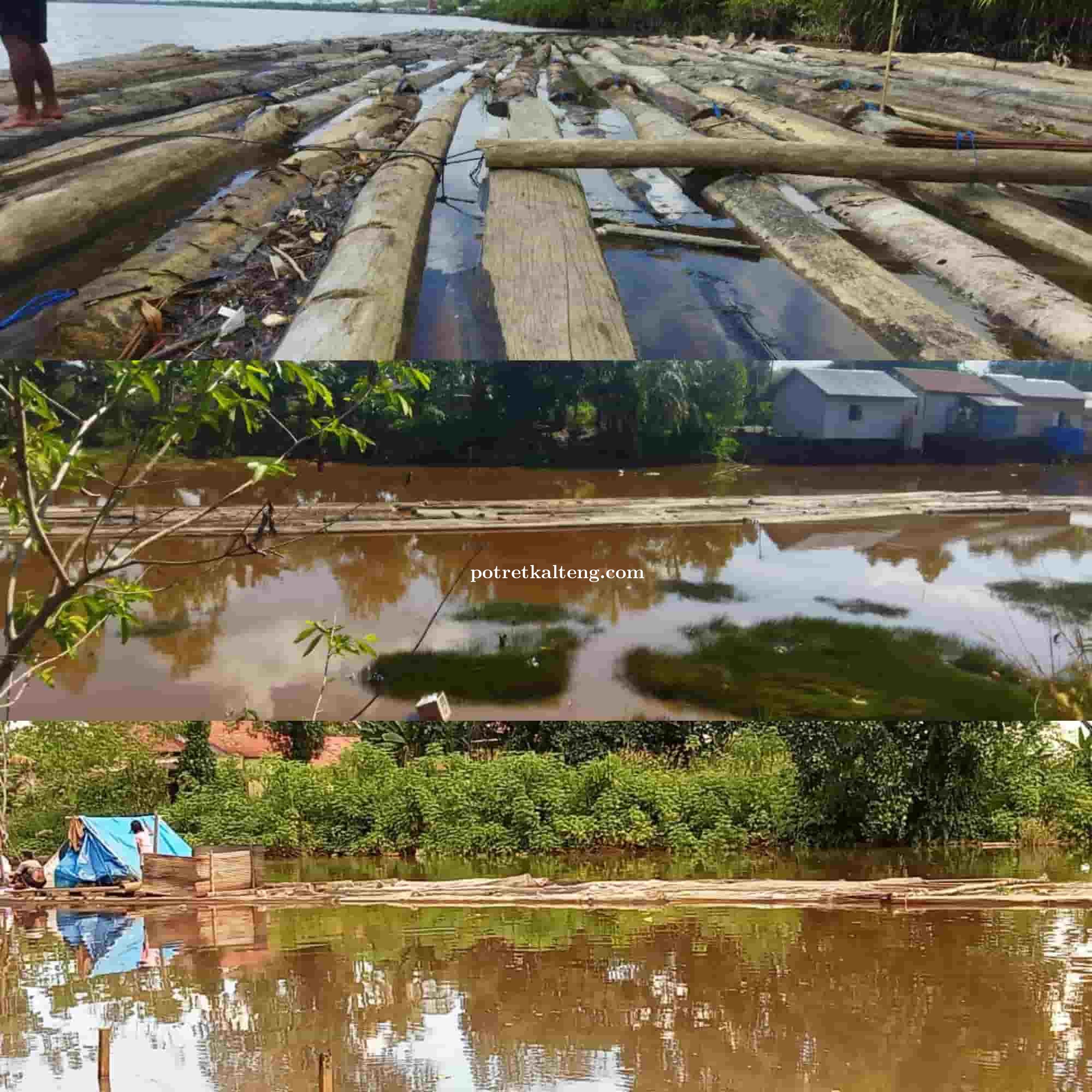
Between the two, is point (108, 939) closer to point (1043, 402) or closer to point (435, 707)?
point (435, 707)

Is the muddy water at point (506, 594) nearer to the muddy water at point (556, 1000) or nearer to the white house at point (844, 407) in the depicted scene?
the white house at point (844, 407)

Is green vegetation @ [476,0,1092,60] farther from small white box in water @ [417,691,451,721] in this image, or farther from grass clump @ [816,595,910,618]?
small white box in water @ [417,691,451,721]

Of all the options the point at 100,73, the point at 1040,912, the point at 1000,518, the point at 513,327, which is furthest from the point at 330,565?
the point at 1040,912

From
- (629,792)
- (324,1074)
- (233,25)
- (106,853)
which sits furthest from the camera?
(629,792)

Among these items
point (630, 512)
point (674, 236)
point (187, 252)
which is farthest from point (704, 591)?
point (187, 252)

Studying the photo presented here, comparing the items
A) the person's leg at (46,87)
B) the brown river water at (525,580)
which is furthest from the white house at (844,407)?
the person's leg at (46,87)

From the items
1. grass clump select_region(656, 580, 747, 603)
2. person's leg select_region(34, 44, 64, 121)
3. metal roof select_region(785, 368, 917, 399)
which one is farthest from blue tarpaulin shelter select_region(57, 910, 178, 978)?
metal roof select_region(785, 368, 917, 399)
